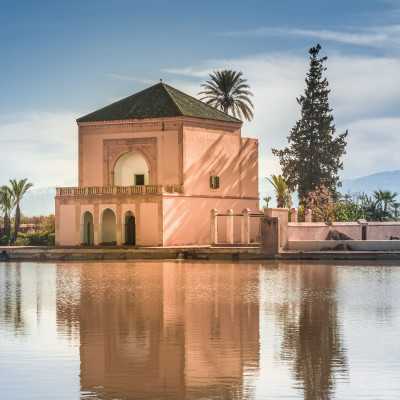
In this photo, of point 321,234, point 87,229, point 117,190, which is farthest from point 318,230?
point 87,229

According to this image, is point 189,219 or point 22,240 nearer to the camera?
point 189,219

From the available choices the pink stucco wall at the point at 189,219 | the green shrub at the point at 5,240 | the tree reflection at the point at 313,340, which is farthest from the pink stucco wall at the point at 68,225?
the tree reflection at the point at 313,340

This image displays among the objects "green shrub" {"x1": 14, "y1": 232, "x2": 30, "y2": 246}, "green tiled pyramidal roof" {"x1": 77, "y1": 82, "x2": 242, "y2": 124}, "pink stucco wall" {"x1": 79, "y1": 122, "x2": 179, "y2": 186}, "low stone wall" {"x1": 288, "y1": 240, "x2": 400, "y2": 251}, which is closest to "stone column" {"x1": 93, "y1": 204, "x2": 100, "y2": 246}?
"pink stucco wall" {"x1": 79, "y1": 122, "x2": 179, "y2": 186}

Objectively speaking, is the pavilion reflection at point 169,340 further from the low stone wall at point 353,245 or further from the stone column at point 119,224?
the stone column at point 119,224

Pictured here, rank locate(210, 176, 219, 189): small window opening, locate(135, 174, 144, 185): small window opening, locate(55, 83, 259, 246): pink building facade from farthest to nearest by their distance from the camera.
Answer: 1. locate(135, 174, 144, 185): small window opening
2. locate(210, 176, 219, 189): small window opening
3. locate(55, 83, 259, 246): pink building facade

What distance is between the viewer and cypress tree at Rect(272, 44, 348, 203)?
49.7 metres

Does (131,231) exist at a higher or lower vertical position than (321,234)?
higher

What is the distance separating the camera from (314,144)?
164 ft

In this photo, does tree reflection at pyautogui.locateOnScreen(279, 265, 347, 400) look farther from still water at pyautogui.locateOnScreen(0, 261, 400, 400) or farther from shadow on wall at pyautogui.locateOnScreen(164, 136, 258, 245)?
shadow on wall at pyautogui.locateOnScreen(164, 136, 258, 245)

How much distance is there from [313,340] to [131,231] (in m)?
30.8

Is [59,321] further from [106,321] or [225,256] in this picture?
[225,256]

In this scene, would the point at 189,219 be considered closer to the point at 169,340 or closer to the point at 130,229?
the point at 130,229

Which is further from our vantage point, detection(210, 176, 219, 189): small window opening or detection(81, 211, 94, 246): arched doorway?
detection(210, 176, 219, 189): small window opening

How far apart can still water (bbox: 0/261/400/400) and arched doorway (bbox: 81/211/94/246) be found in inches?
824
